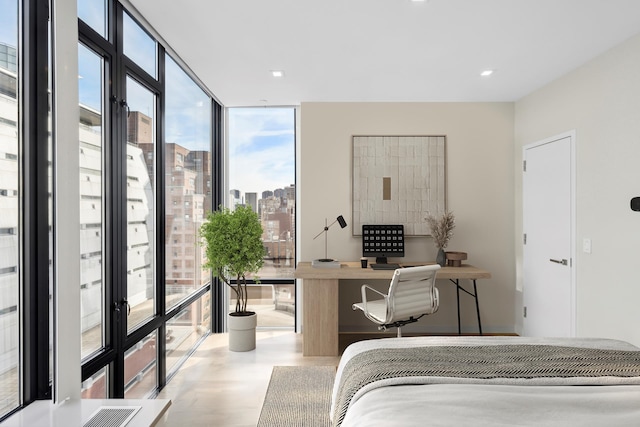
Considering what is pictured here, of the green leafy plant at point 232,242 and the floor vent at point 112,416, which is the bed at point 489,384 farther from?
the green leafy plant at point 232,242

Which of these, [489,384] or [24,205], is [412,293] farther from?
[24,205]

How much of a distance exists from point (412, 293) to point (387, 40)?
1992 millimetres

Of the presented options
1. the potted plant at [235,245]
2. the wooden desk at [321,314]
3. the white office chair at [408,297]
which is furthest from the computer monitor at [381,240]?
the potted plant at [235,245]

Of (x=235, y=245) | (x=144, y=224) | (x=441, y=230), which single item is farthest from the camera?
(x=441, y=230)

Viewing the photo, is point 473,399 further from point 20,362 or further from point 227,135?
point 227,135

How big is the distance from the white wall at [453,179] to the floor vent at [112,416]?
120 inches

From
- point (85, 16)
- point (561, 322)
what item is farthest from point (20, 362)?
point (561, 322)

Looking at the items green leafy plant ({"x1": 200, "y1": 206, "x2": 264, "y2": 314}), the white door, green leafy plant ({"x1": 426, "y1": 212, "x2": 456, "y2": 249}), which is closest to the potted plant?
green leafy plant ({"x1": 200, "y1": 206, "x2": 264, "y2": 314})

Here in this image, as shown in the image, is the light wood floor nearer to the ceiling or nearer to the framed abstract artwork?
the framed abstract artwork

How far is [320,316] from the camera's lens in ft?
12.8

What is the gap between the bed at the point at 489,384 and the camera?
134 centimetres

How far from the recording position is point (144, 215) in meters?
2.81

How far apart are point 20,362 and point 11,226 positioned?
0.56 m

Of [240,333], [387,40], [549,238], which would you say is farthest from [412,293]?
[387,40]
